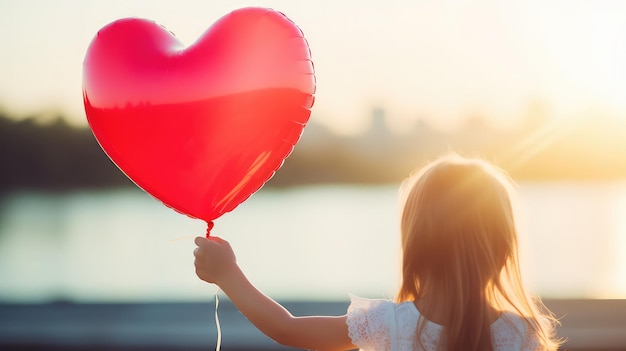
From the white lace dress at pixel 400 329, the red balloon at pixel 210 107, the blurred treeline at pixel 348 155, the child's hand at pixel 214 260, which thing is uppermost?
the blurred treeline at pixel 348 155

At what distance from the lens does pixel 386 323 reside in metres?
1.86

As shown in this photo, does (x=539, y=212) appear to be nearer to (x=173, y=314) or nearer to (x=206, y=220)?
(x=173, y=314)

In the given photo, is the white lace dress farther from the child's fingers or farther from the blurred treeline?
the blurred treeline

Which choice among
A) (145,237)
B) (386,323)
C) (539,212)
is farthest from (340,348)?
(539,212)

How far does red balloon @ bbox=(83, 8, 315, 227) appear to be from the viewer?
2154mm

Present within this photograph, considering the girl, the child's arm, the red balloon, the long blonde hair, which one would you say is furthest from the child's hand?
the long blonde hair

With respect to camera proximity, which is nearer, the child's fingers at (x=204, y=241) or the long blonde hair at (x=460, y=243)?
the long blonde hair at (x=460, y=243)

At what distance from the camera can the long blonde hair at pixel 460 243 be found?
1815mm

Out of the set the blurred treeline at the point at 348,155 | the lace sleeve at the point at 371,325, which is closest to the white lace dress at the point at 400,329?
the lace sleeve at the point at 371,325

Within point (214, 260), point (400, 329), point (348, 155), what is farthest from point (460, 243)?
point (348, 155)

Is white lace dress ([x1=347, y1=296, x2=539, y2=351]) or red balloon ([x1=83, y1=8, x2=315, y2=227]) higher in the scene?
red balloon ([x1=83, y1=8, x2=315, y2=227])

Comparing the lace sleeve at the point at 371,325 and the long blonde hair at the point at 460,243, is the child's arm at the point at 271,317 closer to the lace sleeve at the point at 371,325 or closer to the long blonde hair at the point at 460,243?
the lace sleeve at the point at 371,325

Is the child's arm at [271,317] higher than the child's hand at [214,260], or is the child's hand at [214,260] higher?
the child's hand at [214,260]

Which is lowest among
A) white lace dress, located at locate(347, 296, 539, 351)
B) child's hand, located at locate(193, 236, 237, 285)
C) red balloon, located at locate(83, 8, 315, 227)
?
white lace dress, located at locate(347, 296, 539, 351)
